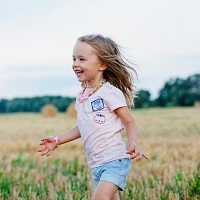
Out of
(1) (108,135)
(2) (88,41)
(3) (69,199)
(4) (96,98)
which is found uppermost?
(2) (88,41)

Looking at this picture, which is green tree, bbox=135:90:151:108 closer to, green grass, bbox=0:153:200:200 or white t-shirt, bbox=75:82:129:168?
white t-shirt, bbox=75:82:129:168

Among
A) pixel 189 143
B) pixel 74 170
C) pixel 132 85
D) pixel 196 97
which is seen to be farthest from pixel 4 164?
pixel 196 97

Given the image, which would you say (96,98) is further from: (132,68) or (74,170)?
(74,170)

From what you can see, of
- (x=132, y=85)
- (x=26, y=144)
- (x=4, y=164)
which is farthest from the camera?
(x=26, y=144)

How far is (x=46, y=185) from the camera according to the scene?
5.32 meters

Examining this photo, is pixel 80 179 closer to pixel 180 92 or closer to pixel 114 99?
pixel 114 99

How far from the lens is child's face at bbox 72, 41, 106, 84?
12.8ft

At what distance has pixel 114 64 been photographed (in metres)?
4.01

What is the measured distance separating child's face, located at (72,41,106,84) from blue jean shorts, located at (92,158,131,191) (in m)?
0.65

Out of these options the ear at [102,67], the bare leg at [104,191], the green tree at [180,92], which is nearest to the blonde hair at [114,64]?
the ear at [102,67]

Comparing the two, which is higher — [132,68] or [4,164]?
[132,68]

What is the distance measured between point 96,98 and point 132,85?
1.32 feet

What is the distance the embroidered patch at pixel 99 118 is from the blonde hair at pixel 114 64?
13.3 inches

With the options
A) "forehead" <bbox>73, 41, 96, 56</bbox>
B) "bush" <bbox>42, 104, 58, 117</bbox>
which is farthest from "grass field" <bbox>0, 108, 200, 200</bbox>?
"bush" <bbox>42, 104, 58, 117</bbox>
